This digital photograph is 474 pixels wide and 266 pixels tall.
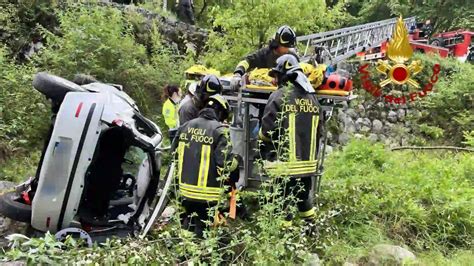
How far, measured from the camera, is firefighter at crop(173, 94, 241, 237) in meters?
4.04

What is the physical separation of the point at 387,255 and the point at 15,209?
301 cm

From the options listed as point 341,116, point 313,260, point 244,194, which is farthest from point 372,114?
point 313,260

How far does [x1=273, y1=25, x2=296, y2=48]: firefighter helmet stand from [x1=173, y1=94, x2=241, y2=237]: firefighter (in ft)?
5.24

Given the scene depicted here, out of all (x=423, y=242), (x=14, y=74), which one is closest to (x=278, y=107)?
(x=423, y=242)

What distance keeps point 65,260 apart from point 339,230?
2.68 m

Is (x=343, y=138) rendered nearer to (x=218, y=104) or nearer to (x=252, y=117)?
(x=252, y=117)

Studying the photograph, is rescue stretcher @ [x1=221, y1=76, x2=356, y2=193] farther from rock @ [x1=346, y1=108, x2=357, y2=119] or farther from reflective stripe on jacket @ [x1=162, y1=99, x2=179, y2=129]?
rock @ [x1=346, y1=108, x2=357, y2=119]

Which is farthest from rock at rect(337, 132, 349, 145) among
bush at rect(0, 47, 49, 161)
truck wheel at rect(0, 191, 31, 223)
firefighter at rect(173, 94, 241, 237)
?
truck wheel at rect(0, 191, 31, 223)

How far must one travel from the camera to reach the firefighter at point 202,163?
4.04 metres

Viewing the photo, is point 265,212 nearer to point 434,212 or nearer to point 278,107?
point 278,107

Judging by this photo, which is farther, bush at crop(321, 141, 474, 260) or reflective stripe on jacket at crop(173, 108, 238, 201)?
bush at crop(321, 141, 474, 260)

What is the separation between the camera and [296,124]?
439 centimetres

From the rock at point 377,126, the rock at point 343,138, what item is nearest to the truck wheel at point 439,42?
the rock at point 377,126

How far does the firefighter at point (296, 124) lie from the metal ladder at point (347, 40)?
351cm
